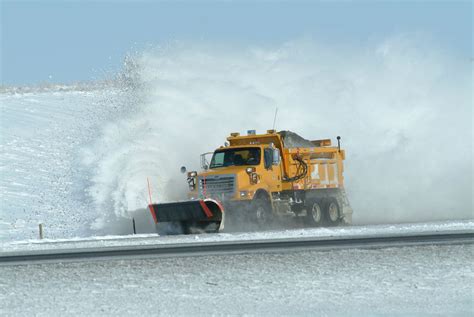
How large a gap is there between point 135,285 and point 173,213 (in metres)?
12.0

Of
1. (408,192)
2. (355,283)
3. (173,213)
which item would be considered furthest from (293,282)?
(408,192)

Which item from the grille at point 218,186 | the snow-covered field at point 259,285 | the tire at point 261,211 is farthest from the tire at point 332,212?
the snow-covered field at point 259,285

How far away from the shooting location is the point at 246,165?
26312 mm

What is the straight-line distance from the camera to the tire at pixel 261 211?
25.6 meters

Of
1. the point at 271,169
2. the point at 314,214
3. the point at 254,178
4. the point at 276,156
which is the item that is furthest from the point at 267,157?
the point at 314,214

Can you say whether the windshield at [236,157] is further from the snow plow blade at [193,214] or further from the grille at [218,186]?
the snow plow blade at [193,214]

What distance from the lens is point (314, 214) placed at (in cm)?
2814

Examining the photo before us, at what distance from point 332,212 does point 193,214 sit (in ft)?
20.0

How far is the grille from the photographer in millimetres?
25547

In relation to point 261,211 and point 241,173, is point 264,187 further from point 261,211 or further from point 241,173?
point 241,173

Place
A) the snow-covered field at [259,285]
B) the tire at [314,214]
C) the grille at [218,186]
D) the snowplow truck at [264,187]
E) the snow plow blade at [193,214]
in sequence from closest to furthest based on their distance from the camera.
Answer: the snow-covered field at [259,285]
the snow plow blade at [193,214]
the snowplow truck at [264,187]
the grille at [218,186]
the tire at [314,214]

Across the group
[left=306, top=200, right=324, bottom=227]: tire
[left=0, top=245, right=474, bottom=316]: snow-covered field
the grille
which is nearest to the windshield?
the grille

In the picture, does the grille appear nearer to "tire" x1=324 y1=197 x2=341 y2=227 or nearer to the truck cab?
the truck cab

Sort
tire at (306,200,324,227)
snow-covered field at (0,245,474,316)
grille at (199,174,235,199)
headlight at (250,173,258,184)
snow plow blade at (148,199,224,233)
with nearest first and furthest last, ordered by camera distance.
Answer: snow-covered field at (0,245,474,316) → snow plow blade at (148,199,224,233) → grille at (199,174,235,199) → headlight at (250,173,258,184) → tire at (306,200,324,227)
